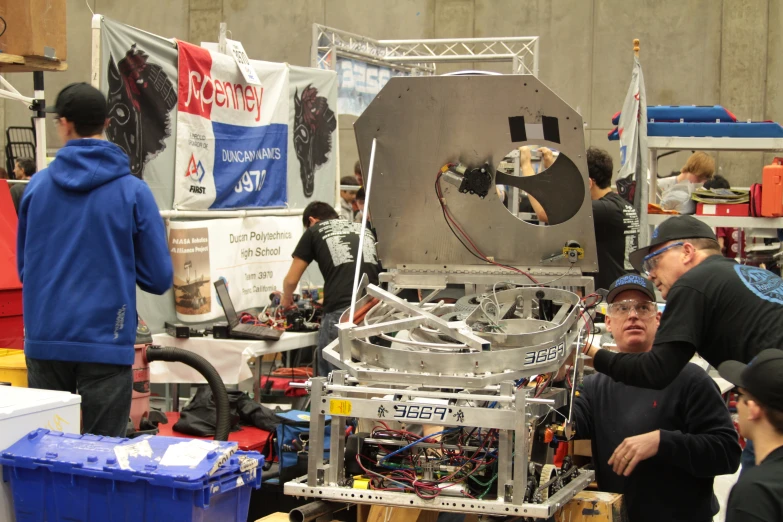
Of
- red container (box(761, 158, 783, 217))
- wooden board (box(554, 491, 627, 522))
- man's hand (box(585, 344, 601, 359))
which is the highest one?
red container (box(761, 158, 783, 217))

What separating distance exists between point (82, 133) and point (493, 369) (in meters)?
1.91

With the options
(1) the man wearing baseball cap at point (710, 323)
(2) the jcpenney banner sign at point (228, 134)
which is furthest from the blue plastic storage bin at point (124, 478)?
(2) the jcpenney banner sign at point (228, 134)

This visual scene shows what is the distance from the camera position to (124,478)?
9.30 ft

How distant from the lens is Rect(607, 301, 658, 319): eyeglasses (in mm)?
3801

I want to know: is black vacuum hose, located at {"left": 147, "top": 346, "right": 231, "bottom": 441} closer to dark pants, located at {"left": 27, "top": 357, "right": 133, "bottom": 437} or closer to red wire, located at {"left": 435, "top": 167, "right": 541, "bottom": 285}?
dark pants, located at {"left": 27, "top": 357, "right": 133, "bottom": 437}

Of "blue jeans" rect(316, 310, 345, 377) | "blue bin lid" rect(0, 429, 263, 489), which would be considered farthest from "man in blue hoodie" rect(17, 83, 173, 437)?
"blue jeans" rect(316, 310, 345, 377)

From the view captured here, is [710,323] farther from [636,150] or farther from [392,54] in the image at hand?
[392,54]

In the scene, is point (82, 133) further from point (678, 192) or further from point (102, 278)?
point (678, 192)

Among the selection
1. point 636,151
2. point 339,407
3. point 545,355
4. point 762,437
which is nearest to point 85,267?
point 339,407

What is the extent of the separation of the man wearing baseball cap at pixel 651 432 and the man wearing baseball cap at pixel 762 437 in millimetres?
993

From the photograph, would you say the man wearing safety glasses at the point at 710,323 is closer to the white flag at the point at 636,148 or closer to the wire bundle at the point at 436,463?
the wire bundle at the point at 436,463

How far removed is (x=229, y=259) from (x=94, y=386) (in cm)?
358

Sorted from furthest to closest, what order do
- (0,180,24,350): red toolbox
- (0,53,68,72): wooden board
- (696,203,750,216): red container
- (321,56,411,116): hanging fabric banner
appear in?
(321,56,411,116): hanging fabric banner → (696,203,750,216): red container → (0,53,68,72): wooden board → (0,180,24,350): red toolbox

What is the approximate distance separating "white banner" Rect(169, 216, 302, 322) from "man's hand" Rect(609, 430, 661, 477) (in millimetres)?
3829
